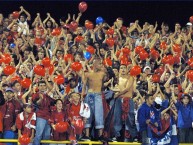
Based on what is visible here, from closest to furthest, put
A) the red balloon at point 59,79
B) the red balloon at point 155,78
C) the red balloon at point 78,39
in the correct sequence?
the red balloon at point 59,79 → the red balloon at point 155,78 → the red balloon at point 78,39

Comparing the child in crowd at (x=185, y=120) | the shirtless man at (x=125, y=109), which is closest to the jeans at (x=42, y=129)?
the shirtless man at (x=125, y=109)

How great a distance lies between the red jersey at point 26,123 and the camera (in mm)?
14953

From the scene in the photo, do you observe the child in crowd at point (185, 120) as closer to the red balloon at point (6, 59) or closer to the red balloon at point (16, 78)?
the red balloon at point (16, 78)

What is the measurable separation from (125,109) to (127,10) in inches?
387

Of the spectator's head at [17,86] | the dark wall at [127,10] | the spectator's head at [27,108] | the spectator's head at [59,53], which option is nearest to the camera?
the spectator's head at [27,108]

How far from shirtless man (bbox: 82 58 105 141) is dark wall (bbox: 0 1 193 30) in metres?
9.28

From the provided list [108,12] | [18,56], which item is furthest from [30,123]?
[108,12]

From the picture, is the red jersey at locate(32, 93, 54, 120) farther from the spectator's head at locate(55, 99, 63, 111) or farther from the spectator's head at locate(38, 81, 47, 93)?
the spectator's head at locate(38, 81, 47, 93)

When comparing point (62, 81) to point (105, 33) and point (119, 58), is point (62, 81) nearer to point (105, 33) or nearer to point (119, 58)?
point (119, 58)

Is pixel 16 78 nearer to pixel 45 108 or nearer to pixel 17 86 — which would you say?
pixel 17 86

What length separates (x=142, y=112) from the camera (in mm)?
15039

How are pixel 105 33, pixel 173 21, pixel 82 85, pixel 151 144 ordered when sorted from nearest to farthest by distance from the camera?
pixel 151 144 → pixel 82 85 → pixel 105 33 → pixel 173 21

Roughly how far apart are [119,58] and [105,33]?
6.71 ft

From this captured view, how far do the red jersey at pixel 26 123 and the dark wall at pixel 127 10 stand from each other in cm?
989
